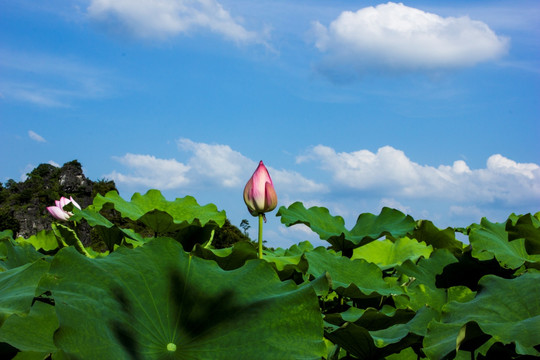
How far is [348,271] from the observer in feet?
6.07

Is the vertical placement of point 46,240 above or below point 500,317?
above

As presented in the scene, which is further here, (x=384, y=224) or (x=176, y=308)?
(x=384, y=224)

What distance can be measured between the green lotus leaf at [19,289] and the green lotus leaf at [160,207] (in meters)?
1.54

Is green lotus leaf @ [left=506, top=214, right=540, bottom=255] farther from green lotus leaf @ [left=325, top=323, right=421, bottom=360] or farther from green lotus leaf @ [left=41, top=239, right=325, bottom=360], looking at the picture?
green lotus leaf @ [left=41, top=239, right=325, bottom=360]

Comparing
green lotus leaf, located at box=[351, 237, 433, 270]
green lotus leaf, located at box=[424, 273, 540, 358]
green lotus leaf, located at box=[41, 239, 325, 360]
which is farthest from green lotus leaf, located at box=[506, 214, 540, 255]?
green lotus leaf, located at box=[41, 239, 325, 360]

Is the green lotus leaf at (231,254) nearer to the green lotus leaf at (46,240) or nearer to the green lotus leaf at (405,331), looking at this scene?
the green lotus leaf at (405,331)

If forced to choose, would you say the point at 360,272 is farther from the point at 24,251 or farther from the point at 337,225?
the point at 24,251

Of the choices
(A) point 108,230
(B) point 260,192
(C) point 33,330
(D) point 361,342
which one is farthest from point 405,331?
(A) point 108,230

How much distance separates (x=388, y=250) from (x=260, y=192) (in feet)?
3.15

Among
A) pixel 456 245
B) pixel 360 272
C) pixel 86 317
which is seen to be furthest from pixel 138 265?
pixel 456 245

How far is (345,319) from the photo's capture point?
135 centimetres

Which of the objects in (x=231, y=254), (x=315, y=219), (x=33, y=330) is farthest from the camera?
(x=315, y=219)

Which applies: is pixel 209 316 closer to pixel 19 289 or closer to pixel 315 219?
pixel 19 289

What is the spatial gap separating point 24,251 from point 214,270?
892 mm
